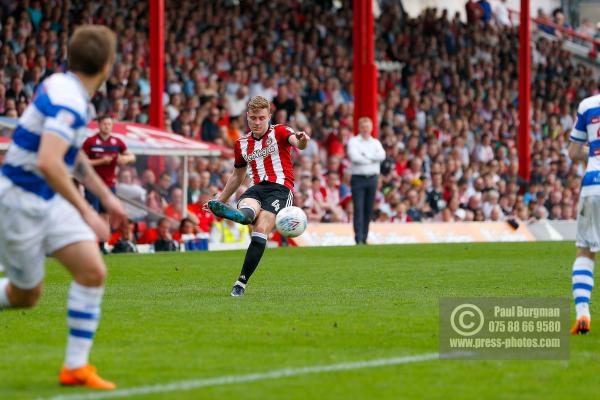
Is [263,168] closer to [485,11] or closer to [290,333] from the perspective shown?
[290,333]

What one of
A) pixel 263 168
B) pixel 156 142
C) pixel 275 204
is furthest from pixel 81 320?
pixel 156 142

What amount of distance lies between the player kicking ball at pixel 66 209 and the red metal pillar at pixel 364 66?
1977 cm

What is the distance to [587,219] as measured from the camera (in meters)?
9.18

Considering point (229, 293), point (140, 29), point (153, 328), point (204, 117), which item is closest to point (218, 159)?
point (204, 117)

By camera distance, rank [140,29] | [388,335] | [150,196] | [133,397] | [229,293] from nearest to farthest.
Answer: [133,397] < [388,335] < [229,293] < [150,196] < [140,29]

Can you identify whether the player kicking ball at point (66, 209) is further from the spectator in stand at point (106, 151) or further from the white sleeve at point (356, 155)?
the white sleeve at point (356, 155)

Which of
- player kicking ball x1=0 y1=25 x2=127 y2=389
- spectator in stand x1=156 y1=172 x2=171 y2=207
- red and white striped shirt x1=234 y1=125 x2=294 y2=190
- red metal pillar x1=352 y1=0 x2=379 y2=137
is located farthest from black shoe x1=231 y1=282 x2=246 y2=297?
red metal pillar x1=352 y1=0 x2=379 y2=137

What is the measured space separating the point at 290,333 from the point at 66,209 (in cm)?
272

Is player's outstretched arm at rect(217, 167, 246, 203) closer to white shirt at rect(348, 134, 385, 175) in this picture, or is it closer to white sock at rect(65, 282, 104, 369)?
white sock at rect(65, 282, 104, 369)

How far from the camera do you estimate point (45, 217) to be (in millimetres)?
6590

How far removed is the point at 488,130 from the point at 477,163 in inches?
95.5

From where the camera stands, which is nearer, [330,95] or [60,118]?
[60,118]

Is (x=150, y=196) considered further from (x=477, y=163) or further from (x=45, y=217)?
(x=45, y=217)

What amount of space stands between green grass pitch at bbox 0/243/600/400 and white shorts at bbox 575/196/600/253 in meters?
0.65
